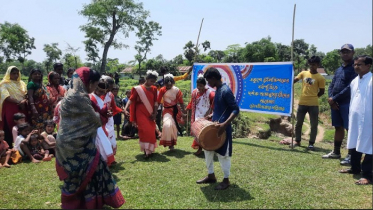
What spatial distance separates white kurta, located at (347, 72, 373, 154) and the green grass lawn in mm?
612

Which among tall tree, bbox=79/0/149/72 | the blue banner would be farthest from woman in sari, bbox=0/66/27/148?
tall tree, bbox=79/0/149/72

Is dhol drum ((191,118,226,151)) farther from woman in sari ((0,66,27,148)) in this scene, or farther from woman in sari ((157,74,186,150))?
woman in sari ((0,66,27,148))

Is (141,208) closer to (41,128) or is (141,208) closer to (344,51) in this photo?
(41,128)

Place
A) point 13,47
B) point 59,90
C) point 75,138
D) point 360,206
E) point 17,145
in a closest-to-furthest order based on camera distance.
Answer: point 75,138
point 360,206
point 17,145
point 59,90
point 13,47

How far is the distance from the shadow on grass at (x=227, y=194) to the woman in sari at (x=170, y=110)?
2.39 m

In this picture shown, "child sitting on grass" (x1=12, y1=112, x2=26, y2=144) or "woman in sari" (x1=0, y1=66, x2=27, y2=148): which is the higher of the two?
"woman in sari" (x1=0, y1=66, x2=27, y2=148)

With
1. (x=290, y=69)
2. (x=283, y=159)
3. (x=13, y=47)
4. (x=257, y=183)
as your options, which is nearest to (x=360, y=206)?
(x=257, y=183)

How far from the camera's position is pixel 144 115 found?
623cm

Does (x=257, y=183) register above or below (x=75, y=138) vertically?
below

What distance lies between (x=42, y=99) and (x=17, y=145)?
3.81 feet

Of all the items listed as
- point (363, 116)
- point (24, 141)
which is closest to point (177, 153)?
point (24, 141)

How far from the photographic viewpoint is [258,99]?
7.79 m

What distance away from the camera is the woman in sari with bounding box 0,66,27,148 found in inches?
253

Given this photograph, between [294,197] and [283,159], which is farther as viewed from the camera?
[283,159]
